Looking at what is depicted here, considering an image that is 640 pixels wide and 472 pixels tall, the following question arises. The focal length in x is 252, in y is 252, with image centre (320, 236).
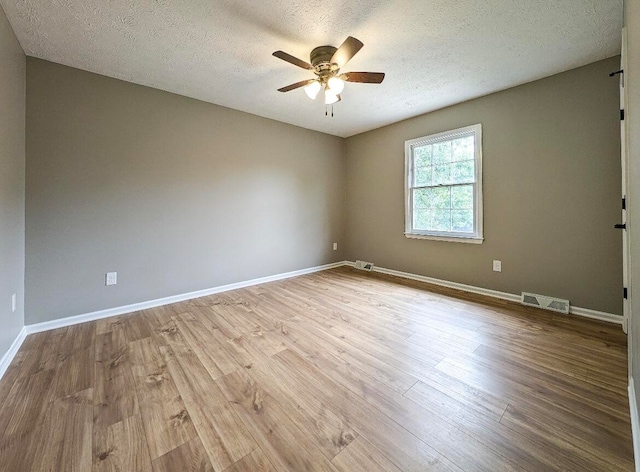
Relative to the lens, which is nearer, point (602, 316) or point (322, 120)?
point (602, 316)

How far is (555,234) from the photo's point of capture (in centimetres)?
264

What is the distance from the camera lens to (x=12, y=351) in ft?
6.13

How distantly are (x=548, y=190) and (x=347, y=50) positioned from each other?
2.52 m

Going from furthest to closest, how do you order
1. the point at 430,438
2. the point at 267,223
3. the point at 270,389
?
1. the point at 267,223
2. the point at 270,389
3. the point at 430,438

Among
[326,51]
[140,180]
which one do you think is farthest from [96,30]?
[326,51]

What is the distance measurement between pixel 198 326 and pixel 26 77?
2.66m

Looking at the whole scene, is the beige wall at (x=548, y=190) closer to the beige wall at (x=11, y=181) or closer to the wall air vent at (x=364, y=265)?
the wall air vent at (x=364, y=265)

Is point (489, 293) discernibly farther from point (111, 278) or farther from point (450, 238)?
point (111, 278)

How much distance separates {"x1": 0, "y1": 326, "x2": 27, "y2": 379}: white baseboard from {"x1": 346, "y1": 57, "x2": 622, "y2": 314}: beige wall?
423 centimetres

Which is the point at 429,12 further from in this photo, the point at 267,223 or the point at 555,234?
the point at 267,223

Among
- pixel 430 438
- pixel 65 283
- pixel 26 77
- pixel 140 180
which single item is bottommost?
pixel 430 438

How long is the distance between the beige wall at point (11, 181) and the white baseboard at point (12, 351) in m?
0.04

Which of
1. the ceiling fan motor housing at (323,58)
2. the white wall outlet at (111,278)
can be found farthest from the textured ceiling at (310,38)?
the white wall outlet at (111,278)

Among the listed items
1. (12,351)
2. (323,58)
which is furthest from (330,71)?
(12,351)
